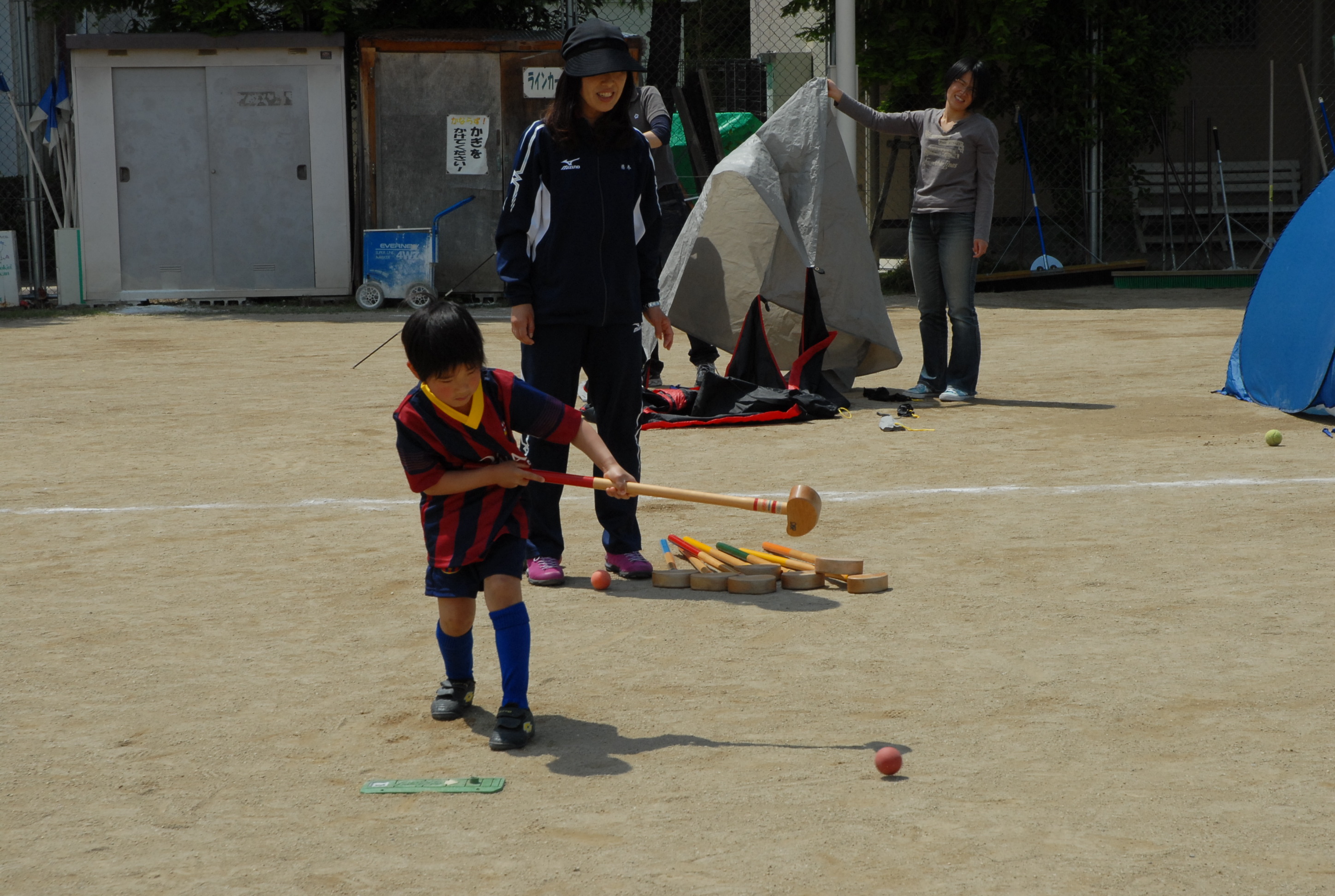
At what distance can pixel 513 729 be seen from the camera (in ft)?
11.2

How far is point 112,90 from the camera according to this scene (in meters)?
15.1

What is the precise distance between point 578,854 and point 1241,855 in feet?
4.31

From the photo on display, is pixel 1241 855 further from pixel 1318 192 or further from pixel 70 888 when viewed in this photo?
pixel 1318 192

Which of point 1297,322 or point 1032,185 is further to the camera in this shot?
point 1032,185

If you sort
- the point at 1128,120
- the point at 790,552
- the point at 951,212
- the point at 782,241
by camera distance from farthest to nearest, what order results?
the point at 1128,120 < the point at 782,241 < the point at 951,212 < the point at 790,552

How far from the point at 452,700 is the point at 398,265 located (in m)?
12.0

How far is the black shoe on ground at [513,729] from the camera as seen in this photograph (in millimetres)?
3398

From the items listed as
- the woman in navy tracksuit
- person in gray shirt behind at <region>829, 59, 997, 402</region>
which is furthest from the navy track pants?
person in gray shirt behind at <region>829, 59, 997, 402</region>

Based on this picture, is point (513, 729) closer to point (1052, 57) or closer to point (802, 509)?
point (802, 509)

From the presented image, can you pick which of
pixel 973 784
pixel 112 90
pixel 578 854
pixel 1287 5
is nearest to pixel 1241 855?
pixel 973 784

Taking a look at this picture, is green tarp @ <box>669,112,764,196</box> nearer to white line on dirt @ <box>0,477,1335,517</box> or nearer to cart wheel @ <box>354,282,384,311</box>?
cart wheel @ <box>354,282,384,311</box>

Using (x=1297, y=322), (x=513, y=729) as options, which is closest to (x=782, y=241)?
(x=1297, y=322)

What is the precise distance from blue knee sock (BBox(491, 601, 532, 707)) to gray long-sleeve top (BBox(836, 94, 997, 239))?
5592 mm

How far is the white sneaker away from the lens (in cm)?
860
